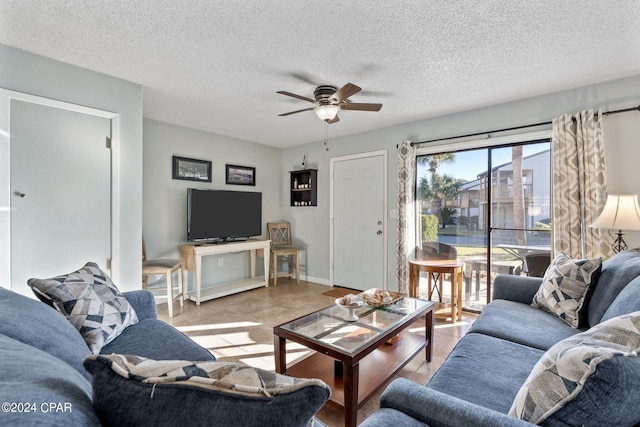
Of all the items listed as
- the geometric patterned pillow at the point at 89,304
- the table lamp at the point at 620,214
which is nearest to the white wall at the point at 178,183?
the geometric patterned pillow at the point at 89,304

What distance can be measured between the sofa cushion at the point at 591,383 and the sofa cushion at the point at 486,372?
0.34 meters

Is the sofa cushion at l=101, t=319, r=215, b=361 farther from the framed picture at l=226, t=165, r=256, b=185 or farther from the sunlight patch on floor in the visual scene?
the framed picture at l=226, t=165, r=256, b=185

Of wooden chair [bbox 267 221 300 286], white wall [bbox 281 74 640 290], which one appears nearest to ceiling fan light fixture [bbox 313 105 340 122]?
white wall [bbox 281 74 640 290]

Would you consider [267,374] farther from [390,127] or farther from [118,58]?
[390,127]

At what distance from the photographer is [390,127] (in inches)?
163

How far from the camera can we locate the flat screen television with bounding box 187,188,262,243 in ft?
13.1

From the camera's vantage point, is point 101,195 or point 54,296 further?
point 101,195

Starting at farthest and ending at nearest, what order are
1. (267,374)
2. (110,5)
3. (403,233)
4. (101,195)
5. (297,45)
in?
(403,233) < (101,195) < (297,45) < (110,5) < (267,374)

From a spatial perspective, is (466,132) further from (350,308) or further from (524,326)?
(350,308)

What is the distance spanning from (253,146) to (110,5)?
10.8 ft

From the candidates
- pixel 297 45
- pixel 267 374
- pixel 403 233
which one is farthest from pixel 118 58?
pixel 403 233

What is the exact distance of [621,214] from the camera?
7.66 feet

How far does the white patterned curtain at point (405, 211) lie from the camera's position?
386 cm

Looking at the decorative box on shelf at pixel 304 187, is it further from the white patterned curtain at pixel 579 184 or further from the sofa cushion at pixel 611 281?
the sofa cushion at pixel 611 281
